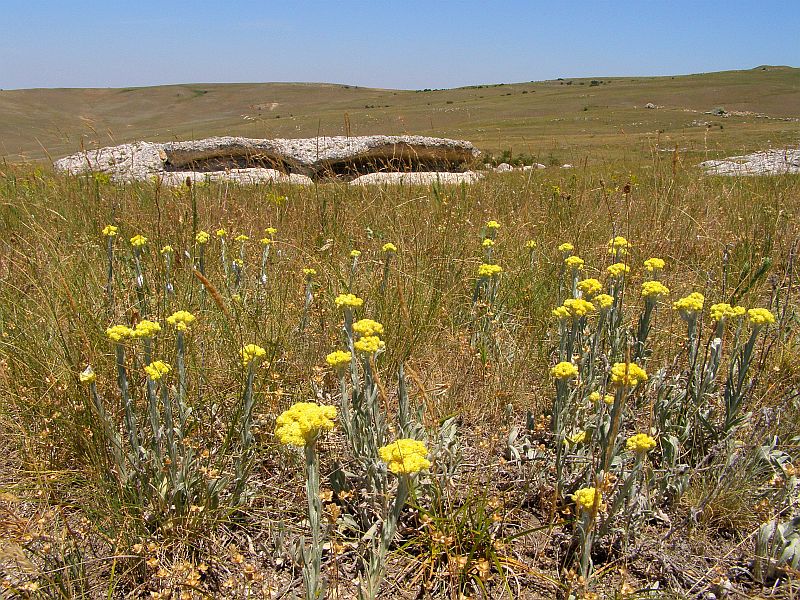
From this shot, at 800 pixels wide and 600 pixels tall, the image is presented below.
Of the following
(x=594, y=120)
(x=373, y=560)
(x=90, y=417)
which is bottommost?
(x=373, y=560)

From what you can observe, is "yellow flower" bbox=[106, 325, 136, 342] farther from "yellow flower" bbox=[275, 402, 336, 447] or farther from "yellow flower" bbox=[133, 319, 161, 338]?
"yellow flower" bbox=[275, 402, 336, 447]

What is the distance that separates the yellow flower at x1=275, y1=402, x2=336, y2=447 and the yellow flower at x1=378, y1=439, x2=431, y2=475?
0.18 metres

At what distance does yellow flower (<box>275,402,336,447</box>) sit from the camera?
123cm

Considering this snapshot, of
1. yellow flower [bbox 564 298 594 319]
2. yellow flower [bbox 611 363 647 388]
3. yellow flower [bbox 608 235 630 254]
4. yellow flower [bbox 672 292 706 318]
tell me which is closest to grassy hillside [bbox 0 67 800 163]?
yellow flower [bbox 608 235 630 254]

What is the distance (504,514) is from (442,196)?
388 centimetres

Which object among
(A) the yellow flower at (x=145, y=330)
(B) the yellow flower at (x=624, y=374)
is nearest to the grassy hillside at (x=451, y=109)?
(B) the yellow flower at (x=624, y=374)

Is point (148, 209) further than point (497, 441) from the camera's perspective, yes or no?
Yes

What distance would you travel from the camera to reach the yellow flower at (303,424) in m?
1.23

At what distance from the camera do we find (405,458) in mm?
1287

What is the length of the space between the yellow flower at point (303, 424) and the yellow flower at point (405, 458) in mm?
176

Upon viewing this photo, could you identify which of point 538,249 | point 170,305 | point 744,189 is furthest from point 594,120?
point 170,305

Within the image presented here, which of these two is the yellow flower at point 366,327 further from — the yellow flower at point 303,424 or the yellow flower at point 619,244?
the yellow flower at point 619,244

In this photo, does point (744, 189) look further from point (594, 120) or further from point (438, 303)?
point (594, 120)

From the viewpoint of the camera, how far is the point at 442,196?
5.23 m
